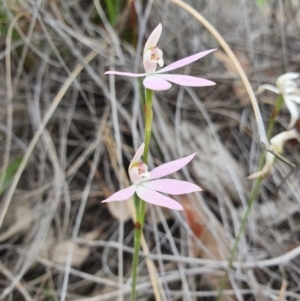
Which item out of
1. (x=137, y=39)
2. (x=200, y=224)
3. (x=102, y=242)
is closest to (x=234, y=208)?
(x=200, y=224)

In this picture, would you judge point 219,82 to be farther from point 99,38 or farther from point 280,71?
point 99,38

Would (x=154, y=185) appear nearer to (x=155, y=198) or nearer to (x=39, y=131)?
(x=155, y=198)

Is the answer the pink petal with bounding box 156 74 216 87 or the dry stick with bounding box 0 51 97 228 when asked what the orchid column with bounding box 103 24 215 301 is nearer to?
the pink petal with bounding box 156 74 216 87

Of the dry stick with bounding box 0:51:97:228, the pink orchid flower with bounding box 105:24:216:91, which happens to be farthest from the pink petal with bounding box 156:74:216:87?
the dry stick with bounding box 0:51:97:228

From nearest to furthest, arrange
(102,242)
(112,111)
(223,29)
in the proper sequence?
1. (102,242)
2. (112,111)
3. (223,29)

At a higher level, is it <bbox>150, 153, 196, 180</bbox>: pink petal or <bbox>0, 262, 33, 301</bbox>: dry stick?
<bbox>150, 153, 196, 180</bbox>: pink petal

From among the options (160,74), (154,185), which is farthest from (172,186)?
(160,74)
